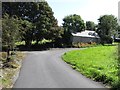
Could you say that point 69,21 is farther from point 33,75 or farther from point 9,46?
point 33,75

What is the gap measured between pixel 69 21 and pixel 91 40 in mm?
20003

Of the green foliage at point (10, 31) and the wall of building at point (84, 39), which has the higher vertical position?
the green foliage at point (10, 31)

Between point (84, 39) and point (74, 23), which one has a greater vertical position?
point (74, 23)

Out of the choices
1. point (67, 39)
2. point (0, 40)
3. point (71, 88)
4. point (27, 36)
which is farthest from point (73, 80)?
point (67, 39)

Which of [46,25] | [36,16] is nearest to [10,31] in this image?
[46,25]

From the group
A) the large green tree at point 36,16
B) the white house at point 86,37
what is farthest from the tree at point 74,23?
the large green tree at point 36,16

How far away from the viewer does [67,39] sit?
67875mm

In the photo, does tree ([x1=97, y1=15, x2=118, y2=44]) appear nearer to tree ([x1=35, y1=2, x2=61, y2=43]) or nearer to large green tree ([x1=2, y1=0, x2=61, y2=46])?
tree ([x1=35, y1=2, x2=61, y2=43])

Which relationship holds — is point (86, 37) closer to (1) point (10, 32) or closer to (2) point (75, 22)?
(2) point (75, 22)

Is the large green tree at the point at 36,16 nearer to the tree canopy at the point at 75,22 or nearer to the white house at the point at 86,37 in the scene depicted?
the white house at the point at 86,37

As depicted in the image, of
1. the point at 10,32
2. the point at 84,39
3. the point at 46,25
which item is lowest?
the point at 84,39

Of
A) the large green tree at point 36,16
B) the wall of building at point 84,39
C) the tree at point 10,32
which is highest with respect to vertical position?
the large green tree at point 36,16

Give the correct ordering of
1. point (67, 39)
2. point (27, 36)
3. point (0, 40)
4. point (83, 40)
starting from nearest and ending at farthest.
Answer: point (0, 40), point (27, 36), point (67, 39), point (83, 40)

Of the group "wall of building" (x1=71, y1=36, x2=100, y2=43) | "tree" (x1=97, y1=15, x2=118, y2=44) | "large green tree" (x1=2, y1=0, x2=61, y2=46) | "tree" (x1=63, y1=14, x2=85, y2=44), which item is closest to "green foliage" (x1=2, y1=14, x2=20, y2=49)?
"large green tree" (x1=2, y1=0, x2=61, y2=46)
